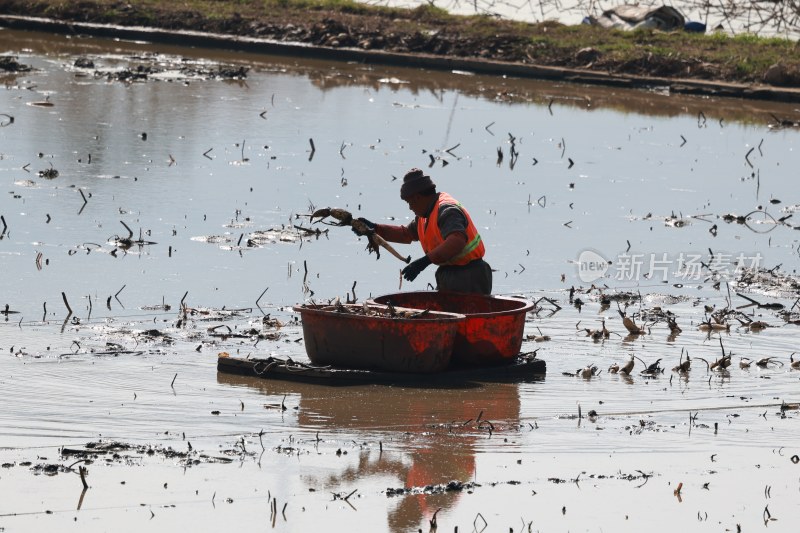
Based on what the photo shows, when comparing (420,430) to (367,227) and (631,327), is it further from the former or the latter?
(631,327)

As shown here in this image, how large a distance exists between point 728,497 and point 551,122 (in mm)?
14390

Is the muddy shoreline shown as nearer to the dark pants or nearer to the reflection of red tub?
the dark pants

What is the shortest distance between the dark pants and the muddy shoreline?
1544 cm

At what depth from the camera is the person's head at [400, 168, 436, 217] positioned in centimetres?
951

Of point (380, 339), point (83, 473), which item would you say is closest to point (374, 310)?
point (380, 339)

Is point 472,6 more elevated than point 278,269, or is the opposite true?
point 472,6

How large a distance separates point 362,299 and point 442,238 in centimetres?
183

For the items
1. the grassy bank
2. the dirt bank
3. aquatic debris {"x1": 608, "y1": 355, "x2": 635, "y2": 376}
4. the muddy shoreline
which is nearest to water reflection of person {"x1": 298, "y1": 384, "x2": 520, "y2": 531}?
aquatic debris {"x1": 608, "y1": 355, "x2": 635, "y2": 376}

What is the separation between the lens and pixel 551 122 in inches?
827

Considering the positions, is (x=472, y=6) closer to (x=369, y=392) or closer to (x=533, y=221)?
(x=533, y=221)

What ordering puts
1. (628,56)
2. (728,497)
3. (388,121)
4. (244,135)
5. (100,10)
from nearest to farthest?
(728,497) → (244,135) → (388,121) → (628,56) → (100,10)

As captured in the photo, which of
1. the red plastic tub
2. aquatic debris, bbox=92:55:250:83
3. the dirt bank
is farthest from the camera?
the dirt bank

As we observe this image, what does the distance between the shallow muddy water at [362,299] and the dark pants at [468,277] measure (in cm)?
67

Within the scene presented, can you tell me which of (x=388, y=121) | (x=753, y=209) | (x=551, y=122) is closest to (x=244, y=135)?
(x=388, y=121)
